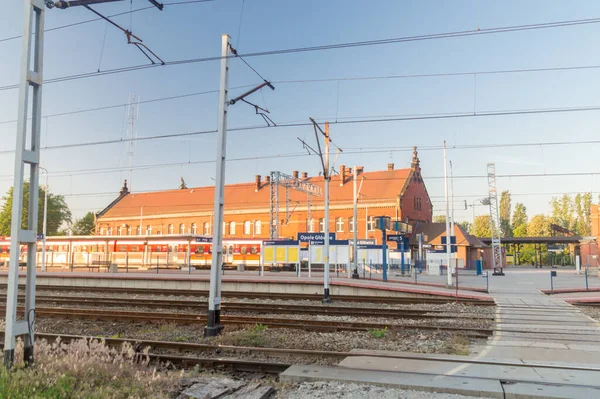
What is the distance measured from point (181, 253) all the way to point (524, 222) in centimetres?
8637

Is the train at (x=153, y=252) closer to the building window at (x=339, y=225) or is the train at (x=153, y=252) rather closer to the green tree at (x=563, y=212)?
the building window at (x=339, y=225)

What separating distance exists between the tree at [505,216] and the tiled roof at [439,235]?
4868 centimetres

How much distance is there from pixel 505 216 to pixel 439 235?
5649 centimetres

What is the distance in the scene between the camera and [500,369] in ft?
27.2

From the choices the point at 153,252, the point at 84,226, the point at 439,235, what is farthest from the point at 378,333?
the point at 84,226

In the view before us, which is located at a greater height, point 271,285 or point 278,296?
point 271,285

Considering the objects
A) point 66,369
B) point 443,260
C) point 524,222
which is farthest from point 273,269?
point 524,222

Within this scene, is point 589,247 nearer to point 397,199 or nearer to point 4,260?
point 397,199

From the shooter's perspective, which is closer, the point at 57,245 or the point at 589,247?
the point at 57,245

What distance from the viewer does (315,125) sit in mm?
19391

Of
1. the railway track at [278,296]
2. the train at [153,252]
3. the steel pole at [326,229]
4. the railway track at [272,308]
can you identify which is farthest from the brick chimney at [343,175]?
the railway track at [272,308]

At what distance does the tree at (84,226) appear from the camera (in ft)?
313

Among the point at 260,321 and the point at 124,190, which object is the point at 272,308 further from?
the point at 124,190

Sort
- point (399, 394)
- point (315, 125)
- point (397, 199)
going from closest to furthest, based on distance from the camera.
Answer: point (399, 394)
point (315, 125)
point (397, 199)
